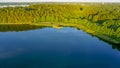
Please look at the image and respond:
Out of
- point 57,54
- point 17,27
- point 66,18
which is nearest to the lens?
point 57,54

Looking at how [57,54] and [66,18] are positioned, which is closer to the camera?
[57,54]

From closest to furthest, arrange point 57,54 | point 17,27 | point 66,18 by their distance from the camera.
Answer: point 57,54
point 17,27
point 66,18

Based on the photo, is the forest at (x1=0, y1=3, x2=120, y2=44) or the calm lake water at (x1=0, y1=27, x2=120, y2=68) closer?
the calm lake water at (x1=0, y1=27, x2=120, y2=68)

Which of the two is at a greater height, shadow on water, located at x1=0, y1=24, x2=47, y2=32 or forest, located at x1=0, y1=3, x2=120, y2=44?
forest, located at x1=0, y1=3, x2=120, y2=44

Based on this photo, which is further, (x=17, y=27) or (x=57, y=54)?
(x=17, y=27)

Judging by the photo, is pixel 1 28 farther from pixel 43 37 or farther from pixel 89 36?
pixel 89 36

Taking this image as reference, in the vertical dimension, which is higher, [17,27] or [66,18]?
[66,18]

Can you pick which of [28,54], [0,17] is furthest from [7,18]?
[28,54]

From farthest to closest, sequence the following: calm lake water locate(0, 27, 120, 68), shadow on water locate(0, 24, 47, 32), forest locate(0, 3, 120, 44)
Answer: shadow on water locate(0, 24, 47, 32) < forest locate(0, 3, 120, 44) < calm lake water locate(0, 27, 120, 68)

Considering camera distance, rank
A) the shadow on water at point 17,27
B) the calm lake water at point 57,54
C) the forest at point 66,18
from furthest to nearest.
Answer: the shadow on water at point 17,27 < the forest at point 66,18 < the calm lake water at point 57,54

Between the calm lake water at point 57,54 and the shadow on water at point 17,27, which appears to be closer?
the calm lake water at point 57,54

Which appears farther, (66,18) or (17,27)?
(66,18)
